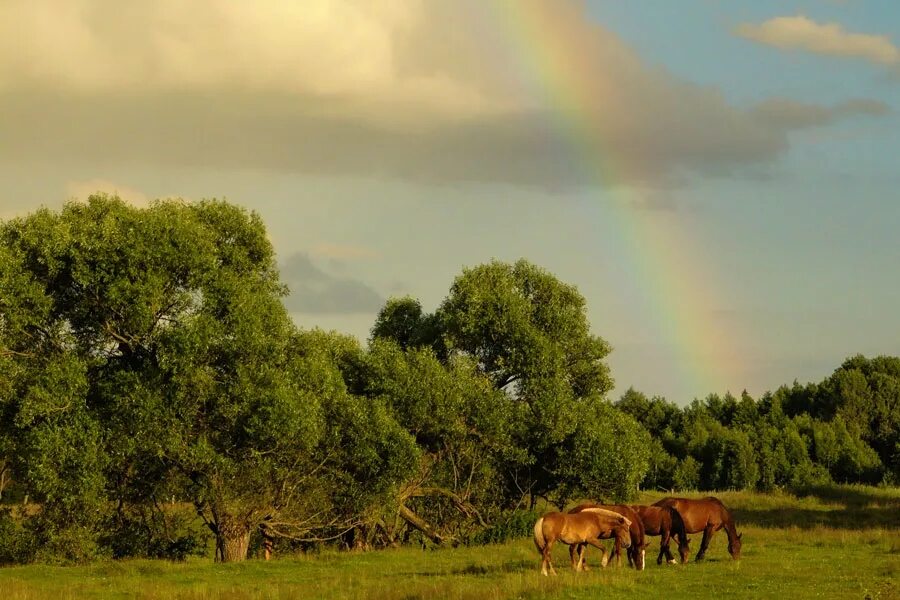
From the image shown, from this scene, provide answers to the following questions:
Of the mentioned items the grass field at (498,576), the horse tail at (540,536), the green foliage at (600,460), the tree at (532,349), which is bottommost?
the grass field at (498,576)

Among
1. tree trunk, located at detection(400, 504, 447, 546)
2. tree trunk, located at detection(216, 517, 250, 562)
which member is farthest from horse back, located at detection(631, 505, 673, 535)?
tree trunk, located at detection(400, 504, 447, 546)

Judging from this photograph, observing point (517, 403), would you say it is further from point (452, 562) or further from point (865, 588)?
point (865, 588)

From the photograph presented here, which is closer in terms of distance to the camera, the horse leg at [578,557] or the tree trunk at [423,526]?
the horse leg at [578,557]

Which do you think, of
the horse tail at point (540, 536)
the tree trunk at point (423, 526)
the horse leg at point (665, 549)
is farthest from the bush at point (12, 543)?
the horse leg at point (665, 549)

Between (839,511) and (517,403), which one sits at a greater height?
(517,403)

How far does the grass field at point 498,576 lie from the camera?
80.2ft

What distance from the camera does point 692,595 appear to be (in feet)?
78.4

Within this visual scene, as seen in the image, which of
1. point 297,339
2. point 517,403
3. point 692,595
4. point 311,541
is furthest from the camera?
point 517,403

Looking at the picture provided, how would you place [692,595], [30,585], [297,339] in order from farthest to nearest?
[297,339]
[30,585]
[692,595]

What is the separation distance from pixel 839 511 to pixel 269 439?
33607mm

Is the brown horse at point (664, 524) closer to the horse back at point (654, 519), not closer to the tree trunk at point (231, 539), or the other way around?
the horse back at point (654, 519)

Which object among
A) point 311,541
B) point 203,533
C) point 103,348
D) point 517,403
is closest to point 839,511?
point 517,403

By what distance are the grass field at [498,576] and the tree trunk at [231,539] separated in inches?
45.3

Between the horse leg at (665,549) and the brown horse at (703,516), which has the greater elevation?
the brown horse at (703,516)
